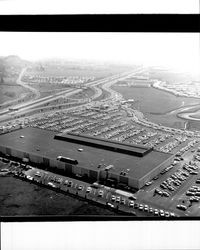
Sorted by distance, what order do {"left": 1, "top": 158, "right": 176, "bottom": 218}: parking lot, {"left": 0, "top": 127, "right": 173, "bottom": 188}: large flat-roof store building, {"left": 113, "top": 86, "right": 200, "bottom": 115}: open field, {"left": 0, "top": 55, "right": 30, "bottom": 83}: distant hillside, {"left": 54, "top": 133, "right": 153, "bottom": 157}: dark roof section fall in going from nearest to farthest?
{"left": 1, "top": 158, "right": 176, "bottom": 218}: parking lot
{"left": 0, "top": 55, "right": 30, "bottom": 83}: distant hillside
{"left": 0, "top": 127, "right": 173, "bottom": 188}: large flat-roof store building
{"left": 54, "top": 133, "right": 153, "bottom": 157}: dark roof section
{"left": 113, "top": 86, "right": 200, "bottom": 115}: open field

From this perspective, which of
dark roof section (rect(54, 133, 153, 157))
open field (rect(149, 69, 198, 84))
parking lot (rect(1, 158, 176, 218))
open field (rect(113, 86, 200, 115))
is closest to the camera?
parking lot (rect(1, 158, 176, 218))

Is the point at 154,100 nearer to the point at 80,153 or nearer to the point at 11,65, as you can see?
the point at 80,153

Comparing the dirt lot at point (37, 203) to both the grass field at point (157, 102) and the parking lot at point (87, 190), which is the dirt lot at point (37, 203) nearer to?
the parking lot at point (87, 190)

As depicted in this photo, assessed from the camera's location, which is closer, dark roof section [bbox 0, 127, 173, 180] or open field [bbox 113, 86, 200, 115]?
dark roof section [bbox 0, 127, 173, 180]

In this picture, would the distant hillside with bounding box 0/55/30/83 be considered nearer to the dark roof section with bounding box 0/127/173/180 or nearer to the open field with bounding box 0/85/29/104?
the open field with bounding box 0/85/29/104

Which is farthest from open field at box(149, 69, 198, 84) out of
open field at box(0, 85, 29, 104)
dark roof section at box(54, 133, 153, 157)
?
open field at box(0, 85, 29, 104)

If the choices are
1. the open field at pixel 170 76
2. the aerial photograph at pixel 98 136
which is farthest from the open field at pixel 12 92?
the open field at pixel 170 76

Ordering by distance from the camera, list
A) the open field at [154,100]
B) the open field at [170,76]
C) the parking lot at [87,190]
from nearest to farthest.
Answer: the parking lot at [87,190], the open field at [170,76], the open field at [154,100]

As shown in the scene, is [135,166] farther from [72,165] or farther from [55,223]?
[55,223]

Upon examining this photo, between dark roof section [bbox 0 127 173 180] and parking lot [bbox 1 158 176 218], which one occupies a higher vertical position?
dark roof section [bbox 0 127 173 180]
